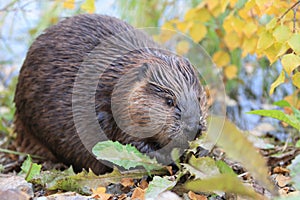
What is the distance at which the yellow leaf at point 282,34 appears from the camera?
2.55 metres

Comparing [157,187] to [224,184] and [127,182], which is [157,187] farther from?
[224,184]

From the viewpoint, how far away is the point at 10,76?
576 centimetres

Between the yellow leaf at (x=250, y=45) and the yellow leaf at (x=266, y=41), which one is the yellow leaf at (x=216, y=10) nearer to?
the yellow leaf at (x=250, y=45)

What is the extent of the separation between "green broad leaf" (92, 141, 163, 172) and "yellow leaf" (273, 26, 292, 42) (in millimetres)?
859

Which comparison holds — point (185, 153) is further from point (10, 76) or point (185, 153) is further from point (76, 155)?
point (10, 76)

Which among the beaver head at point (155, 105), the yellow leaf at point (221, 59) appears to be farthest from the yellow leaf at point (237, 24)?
the yellow leaf at point (221, 59)

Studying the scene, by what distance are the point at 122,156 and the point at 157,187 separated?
0.36 meters

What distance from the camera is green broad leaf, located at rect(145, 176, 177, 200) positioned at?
2322 millimetres

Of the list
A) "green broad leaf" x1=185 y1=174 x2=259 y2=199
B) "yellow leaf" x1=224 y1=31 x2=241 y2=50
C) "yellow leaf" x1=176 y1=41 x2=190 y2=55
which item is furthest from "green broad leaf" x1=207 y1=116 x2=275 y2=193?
"yellow leaf" x1=176 y1=41 x2=190 y2=55

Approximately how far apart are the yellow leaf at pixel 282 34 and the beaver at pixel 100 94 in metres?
0.51

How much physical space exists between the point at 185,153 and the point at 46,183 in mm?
714

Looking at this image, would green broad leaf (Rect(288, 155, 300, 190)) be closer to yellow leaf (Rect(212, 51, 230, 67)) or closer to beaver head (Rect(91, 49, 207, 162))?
beaver head (Rect(91, 49, 207, 162))

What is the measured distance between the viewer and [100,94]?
3045 mm

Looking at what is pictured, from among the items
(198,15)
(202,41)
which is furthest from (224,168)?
(202,41)
